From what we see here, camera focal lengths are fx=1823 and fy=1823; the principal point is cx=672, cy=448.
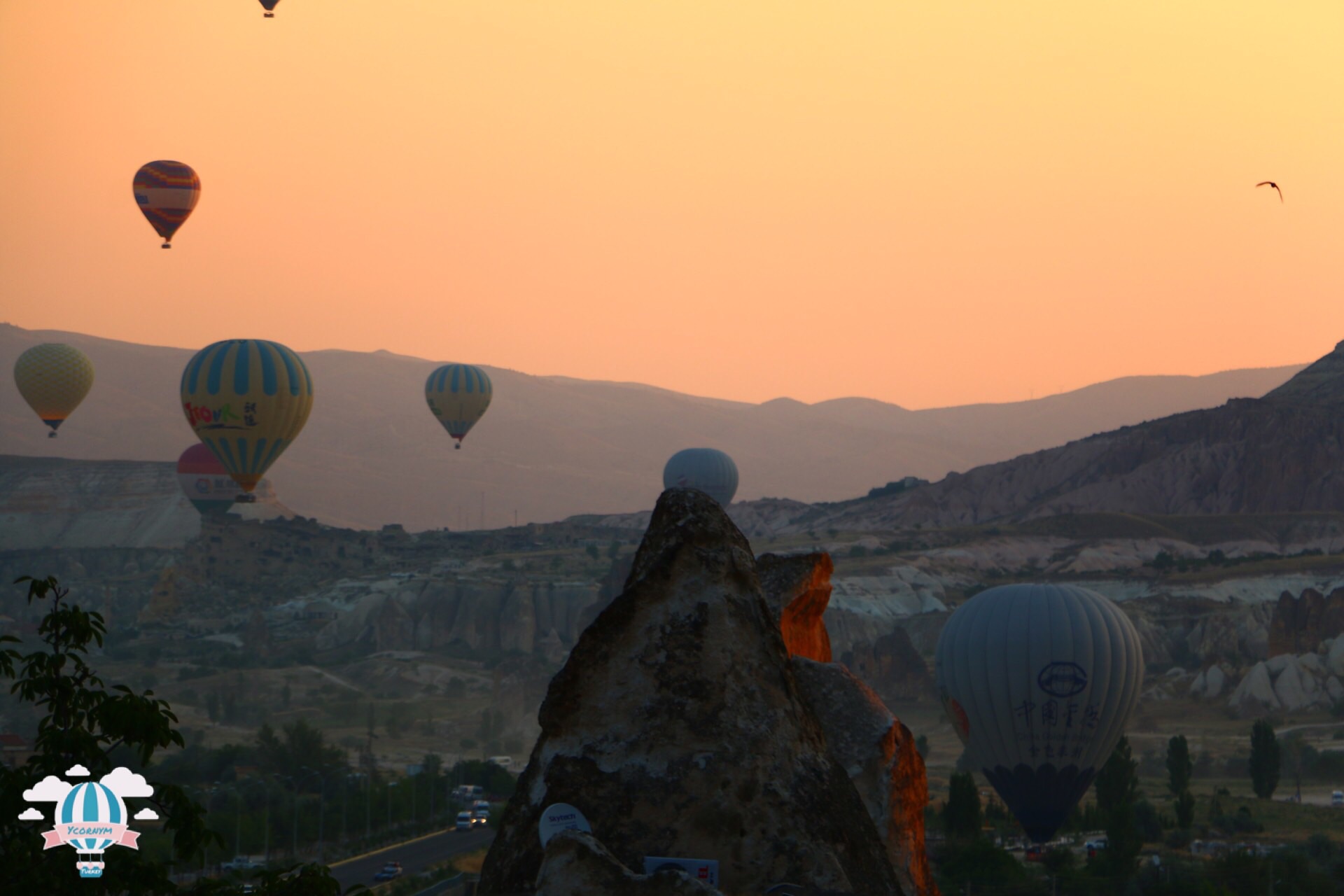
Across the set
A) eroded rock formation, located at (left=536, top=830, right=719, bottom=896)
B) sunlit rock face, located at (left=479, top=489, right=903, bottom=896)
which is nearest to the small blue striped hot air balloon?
sunlit rock face, located at (left=479, top=489, right=903, bottom=896)

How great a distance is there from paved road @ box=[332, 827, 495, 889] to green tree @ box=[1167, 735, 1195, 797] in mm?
23337

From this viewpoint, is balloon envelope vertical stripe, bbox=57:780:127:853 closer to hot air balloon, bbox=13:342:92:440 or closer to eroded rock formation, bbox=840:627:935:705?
eroded rock formation, bbox=840:627:935:705

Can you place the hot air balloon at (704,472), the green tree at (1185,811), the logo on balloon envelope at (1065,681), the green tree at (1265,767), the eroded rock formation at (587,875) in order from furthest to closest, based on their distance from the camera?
the hot air balloon at (704,472)
the green tree at (1265,767)
the green tree at (1185,811)
the logo on balloon envelope at (1065,681)
the eroded rock formation at (587,875)

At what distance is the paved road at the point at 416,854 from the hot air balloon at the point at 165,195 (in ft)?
137

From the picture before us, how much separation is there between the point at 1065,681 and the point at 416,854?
63.0ft

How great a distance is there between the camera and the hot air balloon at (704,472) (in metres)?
137

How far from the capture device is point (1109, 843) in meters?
49.1

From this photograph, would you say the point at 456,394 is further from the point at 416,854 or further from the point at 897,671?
the point at 416,854

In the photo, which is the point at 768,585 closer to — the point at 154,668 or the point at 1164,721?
the point at 1164,721

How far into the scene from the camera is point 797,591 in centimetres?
970

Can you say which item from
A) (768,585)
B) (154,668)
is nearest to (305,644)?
(154,668)

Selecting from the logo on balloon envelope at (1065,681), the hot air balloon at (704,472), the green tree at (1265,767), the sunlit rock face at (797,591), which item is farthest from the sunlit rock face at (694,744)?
the hot air balloon at (704,472)

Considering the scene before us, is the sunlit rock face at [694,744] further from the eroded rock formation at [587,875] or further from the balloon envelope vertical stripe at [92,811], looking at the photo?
the balloon envelope vertical stripe at [92,811]

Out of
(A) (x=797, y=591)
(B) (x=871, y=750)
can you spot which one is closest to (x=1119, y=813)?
(A) (x=797, y=591)
